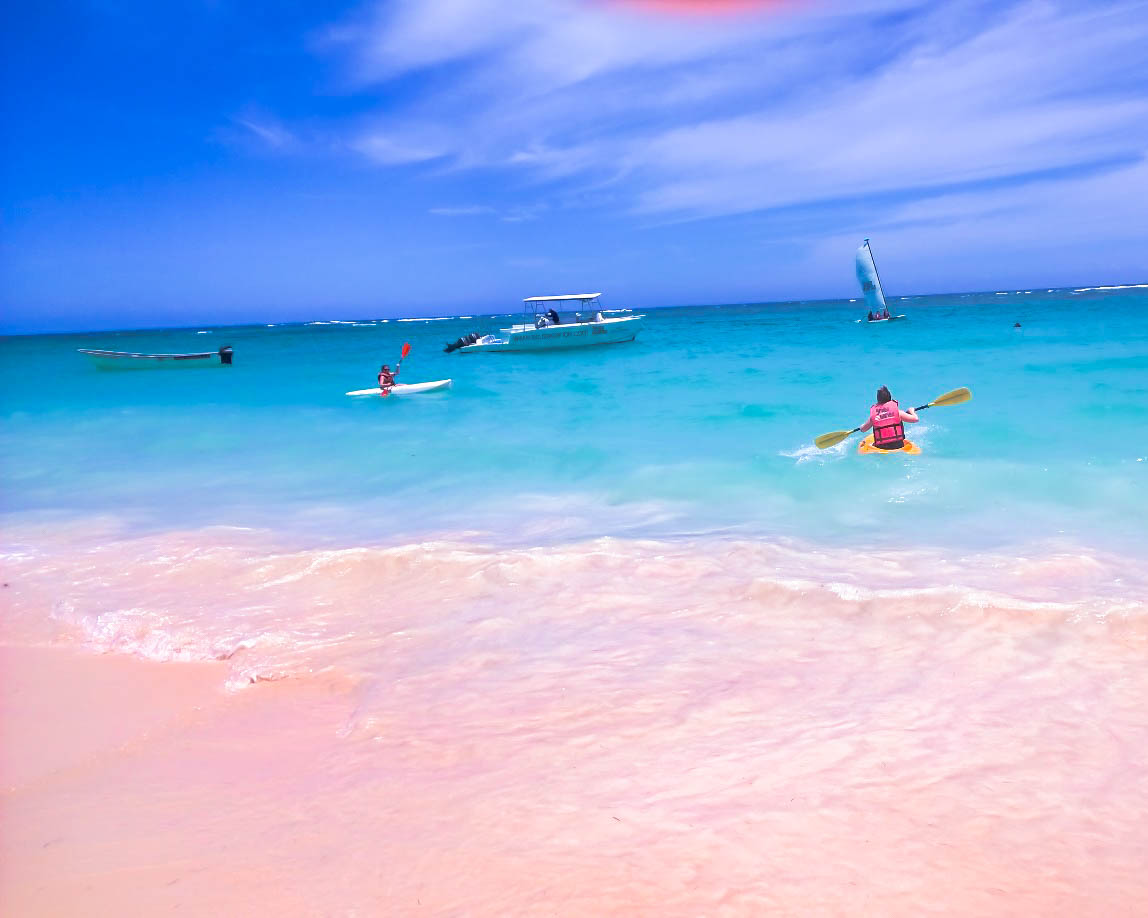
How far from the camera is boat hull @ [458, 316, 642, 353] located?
4431 cm

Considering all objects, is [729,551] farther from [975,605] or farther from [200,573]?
[200,573]

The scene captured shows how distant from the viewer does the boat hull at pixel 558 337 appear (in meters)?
44.3

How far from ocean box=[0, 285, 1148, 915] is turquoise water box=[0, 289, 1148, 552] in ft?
0.38

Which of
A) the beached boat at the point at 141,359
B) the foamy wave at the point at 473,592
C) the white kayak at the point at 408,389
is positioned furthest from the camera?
the beached boat at the point at 141,359

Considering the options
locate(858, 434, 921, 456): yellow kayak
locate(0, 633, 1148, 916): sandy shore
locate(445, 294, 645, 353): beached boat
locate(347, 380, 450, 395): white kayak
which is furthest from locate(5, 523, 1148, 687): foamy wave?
locate(445, 294, 645, 353): beached boat

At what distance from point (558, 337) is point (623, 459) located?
3143cm

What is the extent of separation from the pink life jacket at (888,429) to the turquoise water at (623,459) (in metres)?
0.29

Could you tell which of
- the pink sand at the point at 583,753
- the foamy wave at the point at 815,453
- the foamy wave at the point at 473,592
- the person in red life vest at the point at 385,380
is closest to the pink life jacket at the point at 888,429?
the foamy wave at the point at 815,453

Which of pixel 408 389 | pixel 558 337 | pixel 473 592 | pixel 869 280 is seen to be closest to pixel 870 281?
→ pixel 869 280

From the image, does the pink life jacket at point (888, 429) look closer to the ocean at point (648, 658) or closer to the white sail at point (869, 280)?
the ocean at point (648, 658)

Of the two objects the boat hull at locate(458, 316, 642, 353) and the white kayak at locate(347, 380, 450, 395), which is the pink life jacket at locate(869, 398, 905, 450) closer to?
the white kayak at locate(347, 380, 450, 395)

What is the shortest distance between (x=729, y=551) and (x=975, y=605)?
2.46 meters

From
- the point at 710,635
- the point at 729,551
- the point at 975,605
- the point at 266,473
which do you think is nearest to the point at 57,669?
the point at 710,635

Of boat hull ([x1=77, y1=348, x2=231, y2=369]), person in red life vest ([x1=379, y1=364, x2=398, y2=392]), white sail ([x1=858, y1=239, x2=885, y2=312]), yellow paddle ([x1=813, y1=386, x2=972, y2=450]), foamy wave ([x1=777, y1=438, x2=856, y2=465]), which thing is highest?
white sail ([x1=858, y1=239, x2=885, y2=312])
